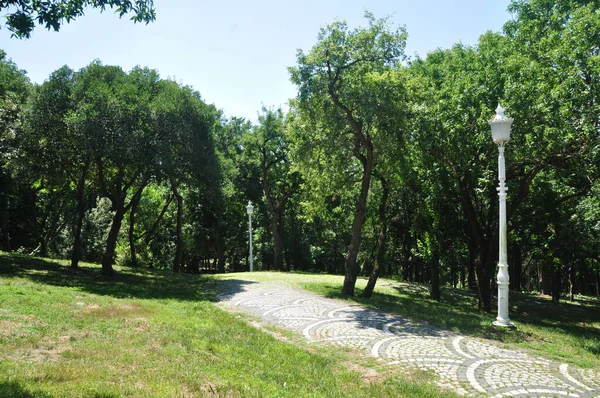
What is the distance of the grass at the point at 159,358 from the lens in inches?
214

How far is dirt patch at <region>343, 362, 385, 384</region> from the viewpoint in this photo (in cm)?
659

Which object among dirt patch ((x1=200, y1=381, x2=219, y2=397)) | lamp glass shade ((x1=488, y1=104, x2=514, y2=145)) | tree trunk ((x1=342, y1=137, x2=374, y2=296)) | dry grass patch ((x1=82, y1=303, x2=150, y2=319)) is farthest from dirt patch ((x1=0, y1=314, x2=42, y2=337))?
Result: lamp glass shade ((x1=488, y1=104, x2=514, y2=145))

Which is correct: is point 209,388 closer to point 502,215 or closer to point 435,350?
point 435,350

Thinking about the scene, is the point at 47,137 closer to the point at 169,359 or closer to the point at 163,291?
the point at 163,291

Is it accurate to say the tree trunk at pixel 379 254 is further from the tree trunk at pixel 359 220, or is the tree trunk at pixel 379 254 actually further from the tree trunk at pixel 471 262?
the tree trunk at pixel 471 262

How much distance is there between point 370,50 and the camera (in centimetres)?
1468

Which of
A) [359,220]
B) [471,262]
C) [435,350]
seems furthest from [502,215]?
[471,262]

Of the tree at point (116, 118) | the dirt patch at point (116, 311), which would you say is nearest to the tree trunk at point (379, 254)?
the dirt patch at point (116, 311)

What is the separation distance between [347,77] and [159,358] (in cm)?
1134

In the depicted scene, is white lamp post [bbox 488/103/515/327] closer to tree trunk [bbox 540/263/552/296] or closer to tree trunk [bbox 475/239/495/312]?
tree trunk [bbox 475/239/495/312]

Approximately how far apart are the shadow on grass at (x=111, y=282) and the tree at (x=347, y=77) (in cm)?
794

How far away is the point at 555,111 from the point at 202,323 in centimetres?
1122

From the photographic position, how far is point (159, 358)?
6766 mm

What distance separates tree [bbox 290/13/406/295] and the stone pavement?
230 inches
